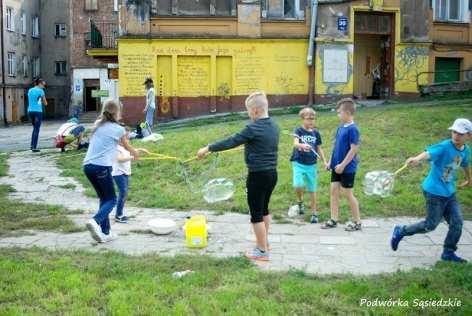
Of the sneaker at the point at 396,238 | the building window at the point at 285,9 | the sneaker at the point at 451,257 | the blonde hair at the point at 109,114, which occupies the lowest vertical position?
the sneaker at the point at 451,257

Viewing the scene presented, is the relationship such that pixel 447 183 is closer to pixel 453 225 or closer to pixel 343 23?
pixel 453 225

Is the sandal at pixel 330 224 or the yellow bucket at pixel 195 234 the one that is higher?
the yellow bucket at pixel 195 234

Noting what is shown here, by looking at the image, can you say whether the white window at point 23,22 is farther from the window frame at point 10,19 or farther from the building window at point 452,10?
the building window at point 452,10

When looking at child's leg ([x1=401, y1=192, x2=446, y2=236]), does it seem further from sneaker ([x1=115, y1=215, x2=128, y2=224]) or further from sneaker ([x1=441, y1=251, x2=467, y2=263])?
sneaker ([x1=115, y1=215, x2=128, y2=224])

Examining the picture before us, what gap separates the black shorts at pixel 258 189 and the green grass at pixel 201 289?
1.76 ft

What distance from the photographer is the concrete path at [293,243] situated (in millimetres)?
6691

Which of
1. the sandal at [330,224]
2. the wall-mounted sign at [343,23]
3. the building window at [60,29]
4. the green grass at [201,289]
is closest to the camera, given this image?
the green grass at [201,289]

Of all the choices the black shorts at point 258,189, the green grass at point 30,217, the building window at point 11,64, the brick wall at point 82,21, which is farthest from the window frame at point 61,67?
the black shorts at point 258,189

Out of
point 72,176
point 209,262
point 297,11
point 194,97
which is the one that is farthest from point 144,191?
point 297,11

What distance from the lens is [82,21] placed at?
167 feet

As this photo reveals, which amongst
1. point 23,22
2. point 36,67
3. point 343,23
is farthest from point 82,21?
point 343,23

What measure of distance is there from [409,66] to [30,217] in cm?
1939

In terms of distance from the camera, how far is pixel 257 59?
79.8 ft

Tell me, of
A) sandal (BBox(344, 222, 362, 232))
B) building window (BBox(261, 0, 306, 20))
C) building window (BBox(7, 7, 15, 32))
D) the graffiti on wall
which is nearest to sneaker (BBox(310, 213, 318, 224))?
sandal (BBox(344, 222, 362, 232))
